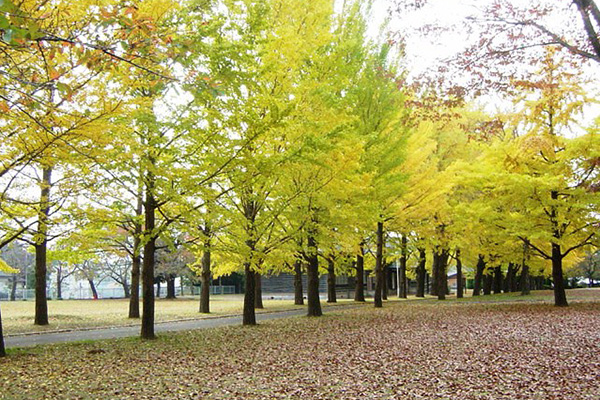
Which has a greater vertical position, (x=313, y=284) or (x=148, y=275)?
(x=148, y=275)

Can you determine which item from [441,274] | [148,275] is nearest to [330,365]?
[148,275]

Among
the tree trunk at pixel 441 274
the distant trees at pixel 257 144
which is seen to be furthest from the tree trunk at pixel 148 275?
the tree trunk at pixel 441 274

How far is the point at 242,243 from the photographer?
1174cm

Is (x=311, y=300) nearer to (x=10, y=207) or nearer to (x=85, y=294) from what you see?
(x=10, y=207)

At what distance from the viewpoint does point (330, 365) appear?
7695mm

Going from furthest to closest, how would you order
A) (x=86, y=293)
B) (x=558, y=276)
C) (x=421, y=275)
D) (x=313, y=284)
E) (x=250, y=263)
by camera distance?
(x=86, y=293), (x=421, y=275), (x=558, y=276), (x=313, y=284), (x=250, y=263)

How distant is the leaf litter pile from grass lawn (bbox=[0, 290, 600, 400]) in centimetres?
2

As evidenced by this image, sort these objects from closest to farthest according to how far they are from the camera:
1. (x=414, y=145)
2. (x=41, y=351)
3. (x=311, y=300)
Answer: (x=41, y=351) < (x=311, y=300) < (x=414, y=145)

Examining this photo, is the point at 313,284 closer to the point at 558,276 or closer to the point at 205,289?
the point at 205,289

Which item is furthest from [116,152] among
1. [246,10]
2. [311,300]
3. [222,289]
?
[222,289]

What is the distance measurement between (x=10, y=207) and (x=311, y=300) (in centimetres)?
1019

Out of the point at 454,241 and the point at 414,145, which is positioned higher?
the point at 414,145

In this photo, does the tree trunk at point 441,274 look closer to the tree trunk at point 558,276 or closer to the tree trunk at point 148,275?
the tree trunk at point 558,276

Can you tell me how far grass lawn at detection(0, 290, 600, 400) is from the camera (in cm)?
600
